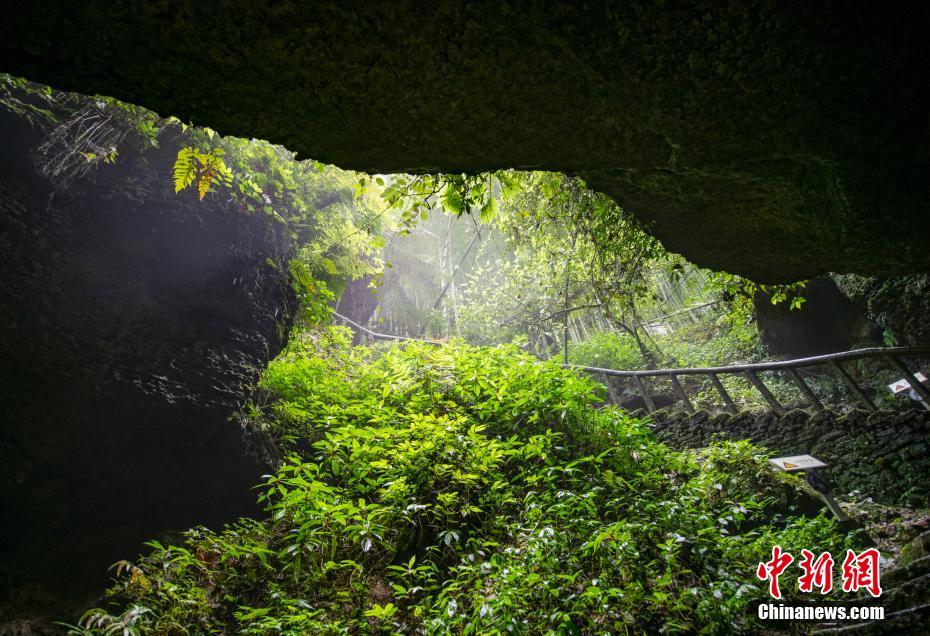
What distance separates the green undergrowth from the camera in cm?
237

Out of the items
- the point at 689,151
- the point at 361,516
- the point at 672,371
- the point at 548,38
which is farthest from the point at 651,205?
the point at 672,371

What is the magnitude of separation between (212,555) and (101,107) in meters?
4.23

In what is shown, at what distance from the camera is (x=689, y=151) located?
5.14ft

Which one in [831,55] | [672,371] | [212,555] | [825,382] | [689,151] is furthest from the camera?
[825,382]

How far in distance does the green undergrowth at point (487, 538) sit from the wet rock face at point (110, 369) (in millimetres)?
467

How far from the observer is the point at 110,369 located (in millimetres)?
3506

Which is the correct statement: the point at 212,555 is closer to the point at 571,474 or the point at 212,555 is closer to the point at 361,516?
the point at 361,516

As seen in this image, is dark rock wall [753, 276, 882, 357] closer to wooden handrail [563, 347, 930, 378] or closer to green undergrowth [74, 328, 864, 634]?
wooden handrail [563, 347, 930, 378]

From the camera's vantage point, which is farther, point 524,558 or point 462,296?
point 462,296

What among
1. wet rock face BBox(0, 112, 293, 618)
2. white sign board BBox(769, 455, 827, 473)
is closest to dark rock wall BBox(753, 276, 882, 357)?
white sign board BBox(769, 455, 827, 473)

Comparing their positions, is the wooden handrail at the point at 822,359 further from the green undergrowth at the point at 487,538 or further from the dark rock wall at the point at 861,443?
the green undergrowth at the point at 487,538

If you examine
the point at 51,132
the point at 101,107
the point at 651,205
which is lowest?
the point at 651,205

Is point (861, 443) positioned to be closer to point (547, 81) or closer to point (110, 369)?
point (547, 81)

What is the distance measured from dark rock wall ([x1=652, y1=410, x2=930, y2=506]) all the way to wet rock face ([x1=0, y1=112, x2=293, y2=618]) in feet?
19.4
